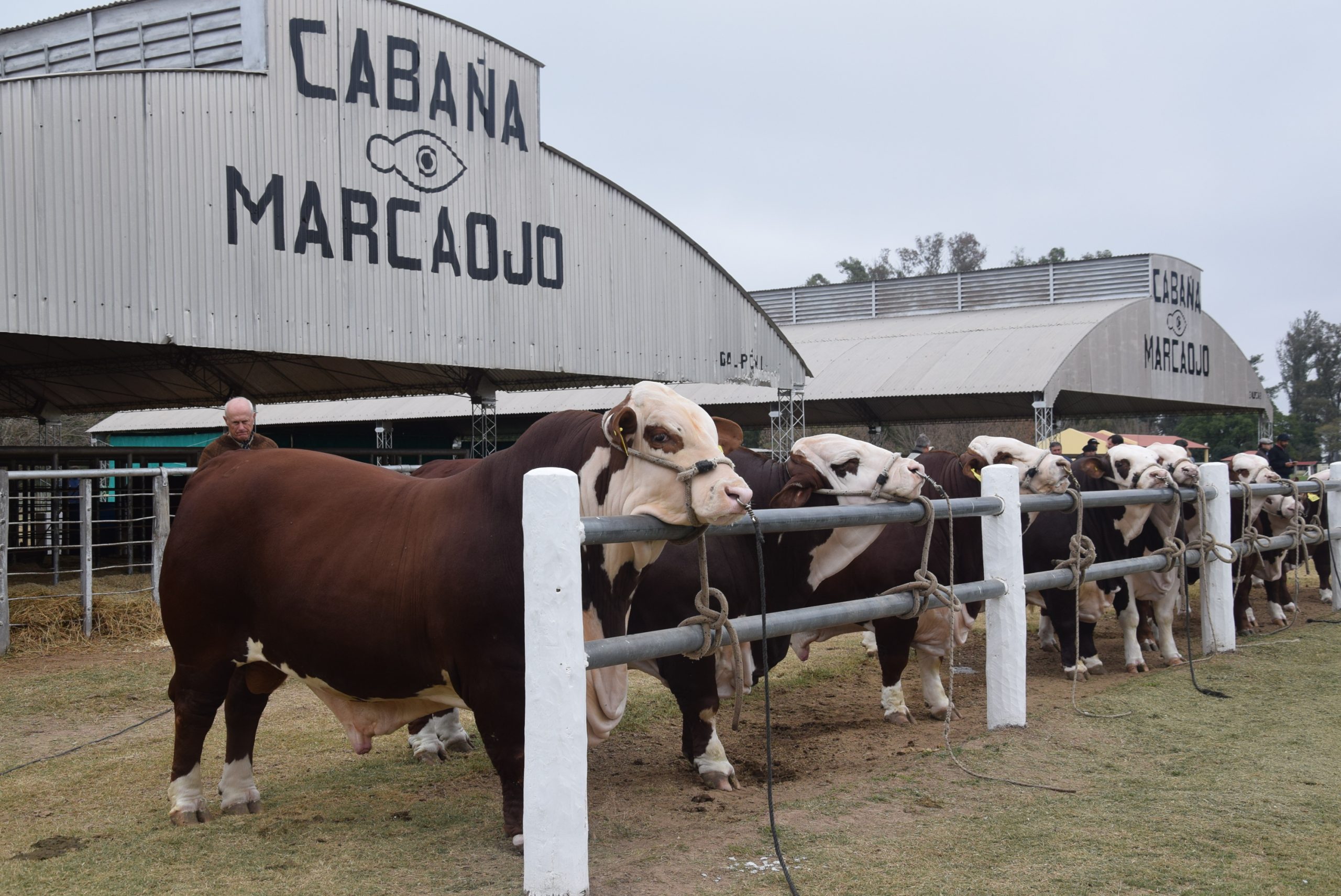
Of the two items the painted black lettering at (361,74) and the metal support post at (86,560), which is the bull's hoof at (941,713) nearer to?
the metal support post at (86,560)

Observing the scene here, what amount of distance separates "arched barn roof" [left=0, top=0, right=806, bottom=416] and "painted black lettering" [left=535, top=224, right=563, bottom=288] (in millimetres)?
31

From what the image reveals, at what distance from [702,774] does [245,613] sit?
2.13m

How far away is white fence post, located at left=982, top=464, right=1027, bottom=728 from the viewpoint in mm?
5656

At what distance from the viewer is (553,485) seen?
3451 millimetres

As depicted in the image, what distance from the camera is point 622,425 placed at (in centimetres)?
397

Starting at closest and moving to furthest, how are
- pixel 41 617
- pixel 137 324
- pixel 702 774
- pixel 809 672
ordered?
1. pixel 702 774
2. pixel 809 672
3. pixel 41 617
4. pixel 137 324

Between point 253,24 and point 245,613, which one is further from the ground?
point 253,24

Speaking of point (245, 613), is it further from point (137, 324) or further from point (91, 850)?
point (137, 324)

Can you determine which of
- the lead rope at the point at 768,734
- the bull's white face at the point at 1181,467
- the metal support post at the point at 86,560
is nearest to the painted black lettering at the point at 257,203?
the metal support post at the point at 86,560

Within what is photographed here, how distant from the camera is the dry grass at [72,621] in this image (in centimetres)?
1014

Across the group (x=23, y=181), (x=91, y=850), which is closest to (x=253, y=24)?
(x=23, y=181)

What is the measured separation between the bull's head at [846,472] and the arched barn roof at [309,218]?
8.46 m

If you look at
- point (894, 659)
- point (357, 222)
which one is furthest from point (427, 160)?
point (894, 659)

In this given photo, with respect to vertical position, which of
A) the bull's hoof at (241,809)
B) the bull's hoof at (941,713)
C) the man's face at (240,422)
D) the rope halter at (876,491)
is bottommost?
the bull's hoof at (941,713)
